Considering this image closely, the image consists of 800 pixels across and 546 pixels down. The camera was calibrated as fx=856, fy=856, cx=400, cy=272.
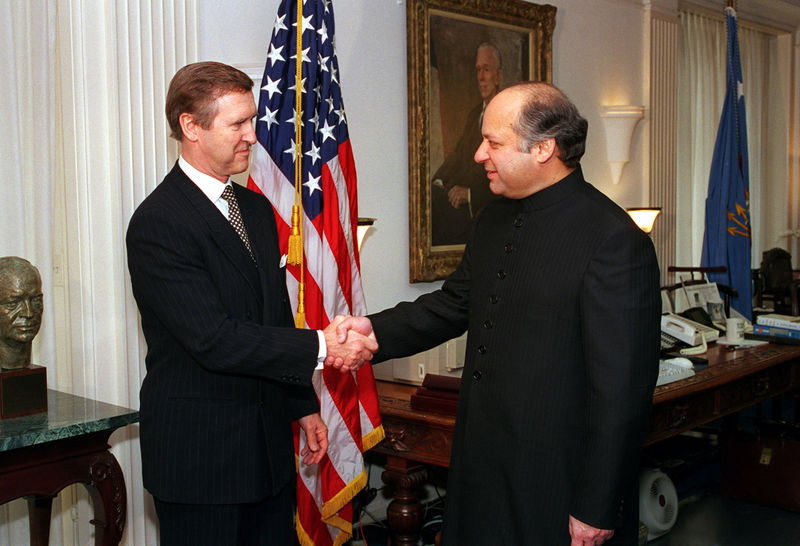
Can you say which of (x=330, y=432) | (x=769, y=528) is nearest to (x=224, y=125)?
(x=330, y=432)

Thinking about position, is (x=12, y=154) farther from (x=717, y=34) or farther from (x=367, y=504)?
(x=717, y=34)

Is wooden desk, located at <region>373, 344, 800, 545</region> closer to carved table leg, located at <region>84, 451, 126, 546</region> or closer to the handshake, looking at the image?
the handshake

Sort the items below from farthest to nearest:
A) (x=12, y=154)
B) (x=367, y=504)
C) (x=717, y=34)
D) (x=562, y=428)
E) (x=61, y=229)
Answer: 1. (x=717, y=34)
2. (x=367, y=504)
3. (x=61, y=229)
4. (x=12, y=154)
5. (x=562, y=428)

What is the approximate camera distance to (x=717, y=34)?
854 cm

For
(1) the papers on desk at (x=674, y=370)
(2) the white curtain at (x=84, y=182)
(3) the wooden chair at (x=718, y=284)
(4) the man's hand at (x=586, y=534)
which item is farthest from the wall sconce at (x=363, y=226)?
(3) the wooden chair at (x=718, y=284)

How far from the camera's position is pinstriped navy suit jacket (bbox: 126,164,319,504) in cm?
220

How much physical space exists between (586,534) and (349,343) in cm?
92

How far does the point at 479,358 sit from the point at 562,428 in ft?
0.98

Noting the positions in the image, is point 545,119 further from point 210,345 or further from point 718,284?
point 718,284

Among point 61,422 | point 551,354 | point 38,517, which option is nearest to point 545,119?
point 551,354

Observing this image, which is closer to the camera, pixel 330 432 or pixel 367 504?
pixel 330 432

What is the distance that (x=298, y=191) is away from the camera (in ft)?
10.5

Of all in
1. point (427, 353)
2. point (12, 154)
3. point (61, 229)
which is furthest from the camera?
point (427, 353)

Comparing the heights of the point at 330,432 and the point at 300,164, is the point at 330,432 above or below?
below
